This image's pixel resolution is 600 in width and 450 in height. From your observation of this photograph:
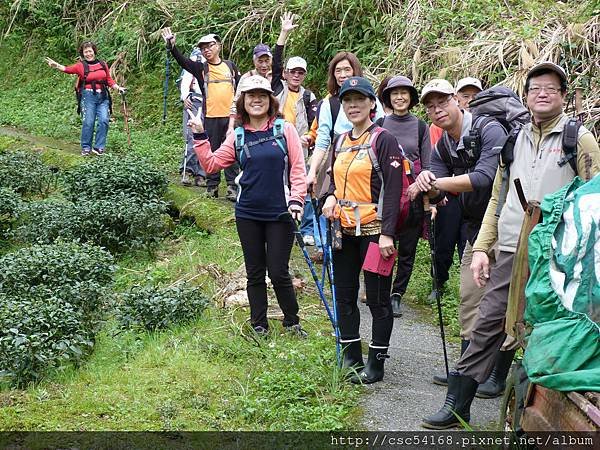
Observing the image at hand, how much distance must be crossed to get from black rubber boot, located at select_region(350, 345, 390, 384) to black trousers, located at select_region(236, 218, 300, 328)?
1.03m

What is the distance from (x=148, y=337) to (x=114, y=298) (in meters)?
1.03

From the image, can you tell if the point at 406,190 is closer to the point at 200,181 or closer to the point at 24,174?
the point at 200,181

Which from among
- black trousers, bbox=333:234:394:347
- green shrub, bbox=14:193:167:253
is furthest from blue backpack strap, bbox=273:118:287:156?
green shrub, bbox=14:193:167:253

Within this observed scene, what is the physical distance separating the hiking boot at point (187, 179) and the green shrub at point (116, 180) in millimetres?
966

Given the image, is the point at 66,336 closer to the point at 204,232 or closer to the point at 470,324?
the point at 470,324

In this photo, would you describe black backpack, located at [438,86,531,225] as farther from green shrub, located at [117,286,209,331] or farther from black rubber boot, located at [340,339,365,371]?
green shrub, located at [117,286,209,331]

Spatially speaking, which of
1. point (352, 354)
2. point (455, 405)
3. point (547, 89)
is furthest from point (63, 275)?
point (547, 89)

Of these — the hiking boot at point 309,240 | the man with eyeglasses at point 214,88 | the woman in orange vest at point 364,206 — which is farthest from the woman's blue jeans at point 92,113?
the woman in orange vest at point 364,206

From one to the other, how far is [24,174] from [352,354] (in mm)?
7589

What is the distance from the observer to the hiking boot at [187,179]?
1275 cm

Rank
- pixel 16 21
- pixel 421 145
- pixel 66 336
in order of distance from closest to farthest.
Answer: pixel 66 336
pixel 421 145
pixel 16 21

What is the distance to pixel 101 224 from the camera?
1035 centimetres

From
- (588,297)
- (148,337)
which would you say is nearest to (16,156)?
(148,337)

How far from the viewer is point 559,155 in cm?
470
